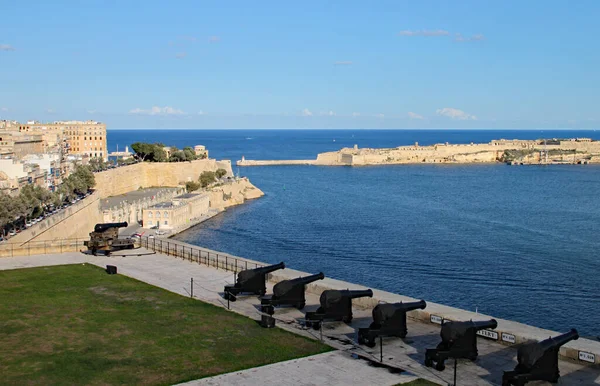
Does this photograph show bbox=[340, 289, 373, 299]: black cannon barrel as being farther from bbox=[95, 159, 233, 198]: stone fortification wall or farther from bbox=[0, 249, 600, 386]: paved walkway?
bbox=[95, 159, 233, 198]: stone fortification wall

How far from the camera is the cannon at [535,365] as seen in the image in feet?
40.1

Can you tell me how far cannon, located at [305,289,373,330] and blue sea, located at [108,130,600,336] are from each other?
1257 cm

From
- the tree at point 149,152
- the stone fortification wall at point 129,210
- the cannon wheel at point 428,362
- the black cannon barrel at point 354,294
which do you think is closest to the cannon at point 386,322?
the black cannon barrel at point 354,294

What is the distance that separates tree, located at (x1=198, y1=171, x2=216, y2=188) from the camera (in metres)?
77.4

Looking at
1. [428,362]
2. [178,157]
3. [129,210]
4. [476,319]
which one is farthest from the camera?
[178,157]

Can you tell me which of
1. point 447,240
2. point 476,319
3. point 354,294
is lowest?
point 447,240

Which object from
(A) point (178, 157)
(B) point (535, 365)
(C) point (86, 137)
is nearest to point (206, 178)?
(A) point (178, 157)

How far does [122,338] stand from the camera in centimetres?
1602

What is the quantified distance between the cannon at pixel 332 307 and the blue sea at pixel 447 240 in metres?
12.6

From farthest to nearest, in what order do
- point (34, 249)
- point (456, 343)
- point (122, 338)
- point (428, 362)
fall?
1. point (34, 249)
2. point (122, 338)
3. point (428, 362)
4. point (456, 343)

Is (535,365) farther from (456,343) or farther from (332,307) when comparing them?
(332,307)

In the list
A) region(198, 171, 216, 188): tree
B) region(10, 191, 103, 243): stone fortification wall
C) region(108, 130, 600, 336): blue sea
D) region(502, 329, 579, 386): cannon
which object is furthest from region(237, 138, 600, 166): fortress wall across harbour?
region(502, 329, 579, 386): cannon

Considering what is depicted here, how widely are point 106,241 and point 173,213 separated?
2695 cm

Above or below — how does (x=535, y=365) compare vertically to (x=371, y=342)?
above
